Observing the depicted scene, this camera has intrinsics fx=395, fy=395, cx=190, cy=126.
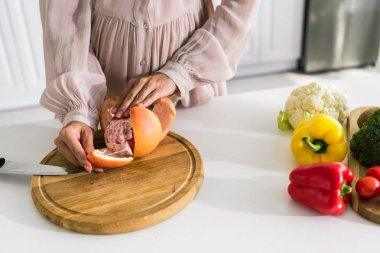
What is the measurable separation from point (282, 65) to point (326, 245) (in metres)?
2.53

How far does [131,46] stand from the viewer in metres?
1.13

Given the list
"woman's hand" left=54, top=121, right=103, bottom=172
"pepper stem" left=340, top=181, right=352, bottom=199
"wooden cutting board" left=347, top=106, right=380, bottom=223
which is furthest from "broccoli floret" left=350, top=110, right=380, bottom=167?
"woman's hand" left=54, top=121, right=103, bottom=172

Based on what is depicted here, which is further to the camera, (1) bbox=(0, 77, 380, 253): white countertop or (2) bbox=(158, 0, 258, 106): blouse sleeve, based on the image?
(2) bbox=(158, 0, 258, 106): blouse sleeve

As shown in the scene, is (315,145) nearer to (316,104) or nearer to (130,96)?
(316,104)

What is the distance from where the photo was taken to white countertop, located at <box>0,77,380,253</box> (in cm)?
71

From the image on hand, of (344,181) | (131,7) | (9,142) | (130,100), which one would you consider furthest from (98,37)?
(344,181)

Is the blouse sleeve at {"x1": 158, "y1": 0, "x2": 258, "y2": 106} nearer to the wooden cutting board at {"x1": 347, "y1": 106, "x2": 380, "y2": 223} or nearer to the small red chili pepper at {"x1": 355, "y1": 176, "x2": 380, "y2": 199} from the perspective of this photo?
the wooden cutting board at {"x1": 347, "y1": 106, "x2": 380, "y2": 223}

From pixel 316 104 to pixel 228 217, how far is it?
1.36 ft

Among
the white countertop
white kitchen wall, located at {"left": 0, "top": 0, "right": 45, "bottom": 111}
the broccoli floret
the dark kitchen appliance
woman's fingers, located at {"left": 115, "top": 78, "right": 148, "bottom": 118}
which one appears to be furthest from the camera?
the dark kitchen appliance

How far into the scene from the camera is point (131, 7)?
1.08 m

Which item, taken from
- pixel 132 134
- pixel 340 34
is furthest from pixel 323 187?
pixel 340 34

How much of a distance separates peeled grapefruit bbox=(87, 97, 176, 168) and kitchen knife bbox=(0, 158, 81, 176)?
2.7 inches

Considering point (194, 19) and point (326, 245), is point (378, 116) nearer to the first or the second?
point (326, 245)

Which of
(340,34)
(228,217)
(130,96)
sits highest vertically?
(130,96)
